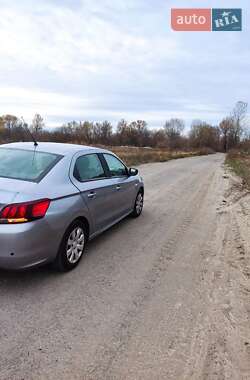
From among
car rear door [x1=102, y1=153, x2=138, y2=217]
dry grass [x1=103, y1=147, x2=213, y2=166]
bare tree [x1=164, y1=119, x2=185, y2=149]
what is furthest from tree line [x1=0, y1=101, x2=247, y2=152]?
car rear door [x1=102, y1=153, x2=138, y2=217]

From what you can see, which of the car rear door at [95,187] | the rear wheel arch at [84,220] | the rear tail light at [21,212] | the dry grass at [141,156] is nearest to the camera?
the rear tail light at [21,212]

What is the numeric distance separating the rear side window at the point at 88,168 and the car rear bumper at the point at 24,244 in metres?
1.04

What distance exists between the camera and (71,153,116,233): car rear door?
4.18 m

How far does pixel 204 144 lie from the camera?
291 ft

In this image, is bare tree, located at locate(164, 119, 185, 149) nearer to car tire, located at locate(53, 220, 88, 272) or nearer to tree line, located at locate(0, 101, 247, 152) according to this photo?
tree line, located at locate(0, 101, 247, 152)

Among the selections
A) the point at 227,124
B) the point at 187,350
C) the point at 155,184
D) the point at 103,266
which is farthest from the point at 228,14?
the point at 227,124

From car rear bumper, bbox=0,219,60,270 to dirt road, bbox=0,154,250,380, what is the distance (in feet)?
1.21

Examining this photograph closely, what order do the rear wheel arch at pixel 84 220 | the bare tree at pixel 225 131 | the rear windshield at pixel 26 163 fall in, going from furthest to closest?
1. the bare tree at pixel 225 131
2. the rear wheel arch at pixel 84 220
3. the rear windshield at pixel 26 163

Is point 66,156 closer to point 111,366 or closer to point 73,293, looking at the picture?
point 73,293

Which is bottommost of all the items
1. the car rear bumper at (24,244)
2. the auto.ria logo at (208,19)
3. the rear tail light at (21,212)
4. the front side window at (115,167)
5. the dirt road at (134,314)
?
the dirt road at (134,314)

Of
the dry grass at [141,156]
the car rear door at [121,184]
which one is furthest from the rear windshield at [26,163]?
the dry grass at [141,156]

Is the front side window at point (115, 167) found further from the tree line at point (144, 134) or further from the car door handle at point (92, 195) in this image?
the tree line at point (144, 134)

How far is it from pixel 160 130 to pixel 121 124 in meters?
14.1

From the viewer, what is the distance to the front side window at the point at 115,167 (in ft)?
17.5
